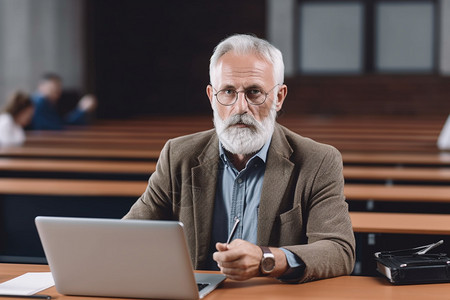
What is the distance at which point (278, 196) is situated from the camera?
79.1 inches

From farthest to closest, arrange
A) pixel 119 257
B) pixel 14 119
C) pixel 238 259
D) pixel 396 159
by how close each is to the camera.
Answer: pixel 14 119 → pixel 396 159 → pixel 238 259 → pixel 119 257

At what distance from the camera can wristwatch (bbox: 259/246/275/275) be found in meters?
1.68

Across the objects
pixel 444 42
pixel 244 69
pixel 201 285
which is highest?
pixel 444 42

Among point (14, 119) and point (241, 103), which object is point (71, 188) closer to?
point (241, 103)

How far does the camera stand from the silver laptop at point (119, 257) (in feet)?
4.84

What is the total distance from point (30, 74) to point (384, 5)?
7.30 m

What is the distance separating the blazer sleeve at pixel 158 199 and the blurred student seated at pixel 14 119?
4.04 m

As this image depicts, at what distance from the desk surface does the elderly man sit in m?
0.12

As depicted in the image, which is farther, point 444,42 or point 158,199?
point 444,42

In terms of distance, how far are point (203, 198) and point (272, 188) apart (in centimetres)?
22

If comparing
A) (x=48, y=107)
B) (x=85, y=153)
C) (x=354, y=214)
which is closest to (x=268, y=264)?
(x=354, y=214)

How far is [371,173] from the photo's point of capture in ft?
13.1

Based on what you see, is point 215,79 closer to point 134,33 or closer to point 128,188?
point 128,188

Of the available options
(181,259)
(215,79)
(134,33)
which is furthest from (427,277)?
(134,33)
